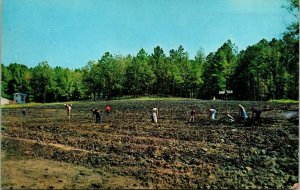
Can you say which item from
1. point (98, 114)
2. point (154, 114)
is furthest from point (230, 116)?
point (98, 114)

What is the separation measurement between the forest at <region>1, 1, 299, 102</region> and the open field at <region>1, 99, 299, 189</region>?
1.03 ft

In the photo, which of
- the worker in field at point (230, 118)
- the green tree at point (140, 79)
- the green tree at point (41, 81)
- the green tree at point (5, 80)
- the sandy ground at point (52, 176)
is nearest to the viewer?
the sandy ground at point (52, 176)

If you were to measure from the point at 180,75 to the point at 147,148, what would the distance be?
2.46 m

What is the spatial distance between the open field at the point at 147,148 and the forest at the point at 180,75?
32cm

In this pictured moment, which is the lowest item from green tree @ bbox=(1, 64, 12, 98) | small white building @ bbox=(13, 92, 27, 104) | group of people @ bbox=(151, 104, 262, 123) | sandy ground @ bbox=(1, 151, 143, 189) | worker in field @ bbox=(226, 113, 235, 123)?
sandy ground @ bbox=(1, 151, 143, 189)

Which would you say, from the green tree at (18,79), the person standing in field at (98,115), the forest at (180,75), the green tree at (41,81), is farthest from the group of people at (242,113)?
the green tree at (18,79)

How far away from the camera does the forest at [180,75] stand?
10984mm

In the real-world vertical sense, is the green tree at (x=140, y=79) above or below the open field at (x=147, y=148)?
above

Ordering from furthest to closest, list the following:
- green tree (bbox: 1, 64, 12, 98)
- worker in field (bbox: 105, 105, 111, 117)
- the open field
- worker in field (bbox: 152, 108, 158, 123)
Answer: worker in field (bbox: 152, 108, 158, 123)
worker in field (bbox: 105, 105, 111, 117)
green tree (bbox: 1, 64, 12, 98)
the open field

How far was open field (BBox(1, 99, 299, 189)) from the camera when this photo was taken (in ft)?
30.2

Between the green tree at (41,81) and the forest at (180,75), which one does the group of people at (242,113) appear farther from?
the green tree at (41,81)

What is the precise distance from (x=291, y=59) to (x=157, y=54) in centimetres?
386

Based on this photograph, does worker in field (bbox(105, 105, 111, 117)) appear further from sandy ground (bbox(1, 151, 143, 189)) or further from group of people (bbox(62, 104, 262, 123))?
sandy ground (bbox(1, 151, 143, 189))

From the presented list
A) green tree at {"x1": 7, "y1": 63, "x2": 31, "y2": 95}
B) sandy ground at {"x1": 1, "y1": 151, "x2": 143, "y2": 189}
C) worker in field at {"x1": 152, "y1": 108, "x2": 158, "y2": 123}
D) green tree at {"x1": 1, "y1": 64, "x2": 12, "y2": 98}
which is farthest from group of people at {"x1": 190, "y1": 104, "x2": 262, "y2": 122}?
green tree at {"x1": 1, "y1": 64, "x2": 12, "y2": 98}
